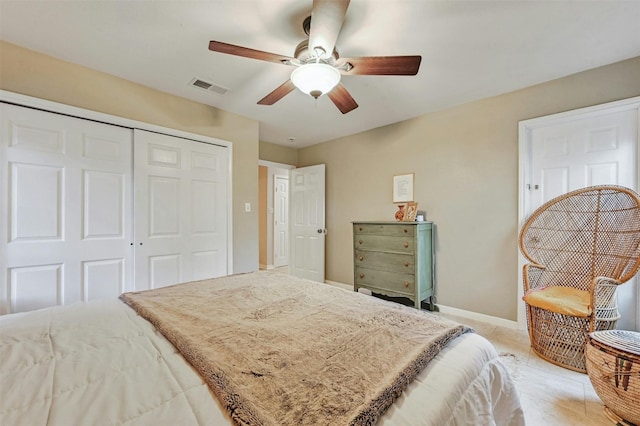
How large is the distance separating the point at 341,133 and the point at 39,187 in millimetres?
3375

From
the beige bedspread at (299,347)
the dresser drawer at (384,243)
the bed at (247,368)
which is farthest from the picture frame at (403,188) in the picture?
the bed at (247,368)

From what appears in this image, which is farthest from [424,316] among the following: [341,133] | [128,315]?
[341,133]

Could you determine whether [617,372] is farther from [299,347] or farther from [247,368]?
[247,368]

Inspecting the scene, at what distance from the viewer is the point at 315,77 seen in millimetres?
1619

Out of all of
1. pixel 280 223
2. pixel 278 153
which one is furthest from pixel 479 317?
pixel 280 223

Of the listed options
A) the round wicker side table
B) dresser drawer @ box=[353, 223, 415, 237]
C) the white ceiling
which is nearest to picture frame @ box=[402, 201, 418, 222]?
dresser drawer @ box=[353, 223, 415, 237]

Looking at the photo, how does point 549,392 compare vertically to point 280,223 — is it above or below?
below

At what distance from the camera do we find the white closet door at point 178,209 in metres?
2.67

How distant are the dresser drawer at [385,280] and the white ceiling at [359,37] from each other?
6.54ft

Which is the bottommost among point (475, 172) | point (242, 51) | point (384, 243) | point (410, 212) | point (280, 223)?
point (384, 243)

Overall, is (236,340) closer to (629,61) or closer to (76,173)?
(76,173)

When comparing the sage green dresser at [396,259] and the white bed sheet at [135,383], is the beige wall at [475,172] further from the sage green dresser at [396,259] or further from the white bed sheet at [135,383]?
Result: the white bed sheet at [135,383]

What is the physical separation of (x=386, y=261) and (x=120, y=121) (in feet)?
10.2

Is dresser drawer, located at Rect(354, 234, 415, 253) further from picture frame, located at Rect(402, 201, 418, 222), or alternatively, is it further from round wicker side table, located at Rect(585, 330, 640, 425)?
round wicker side table, located at Rect(585, 330, 640, 425)
